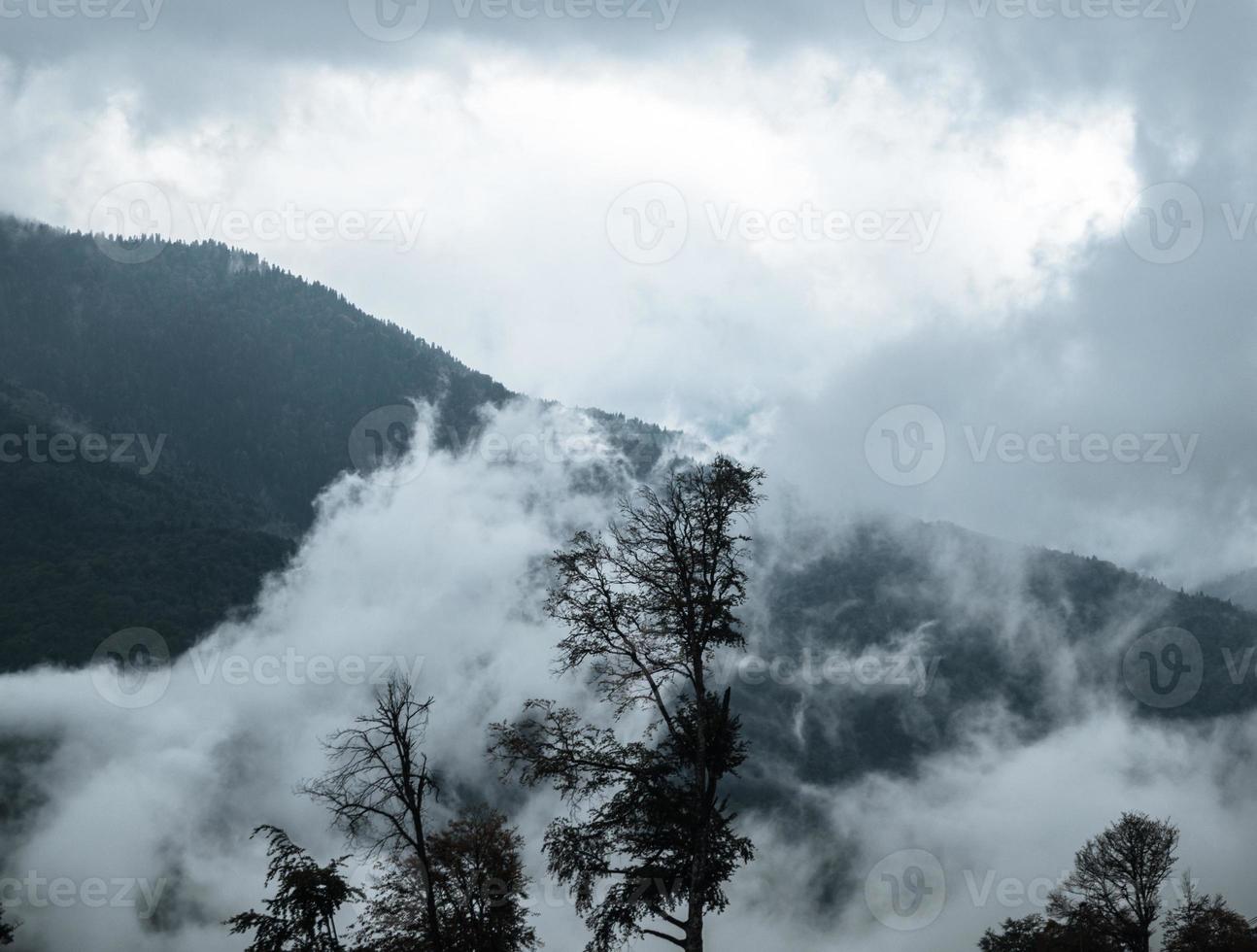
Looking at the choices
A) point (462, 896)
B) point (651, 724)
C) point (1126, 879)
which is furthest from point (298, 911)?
point (1126, 879)

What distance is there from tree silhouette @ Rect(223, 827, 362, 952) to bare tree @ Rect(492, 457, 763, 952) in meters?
11.2

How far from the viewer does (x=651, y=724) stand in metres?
16.8

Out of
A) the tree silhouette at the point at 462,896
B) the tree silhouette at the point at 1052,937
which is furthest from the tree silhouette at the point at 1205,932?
the tree silhouette at the point at 462,896

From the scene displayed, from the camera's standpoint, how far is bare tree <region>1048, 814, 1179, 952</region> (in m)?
54.0

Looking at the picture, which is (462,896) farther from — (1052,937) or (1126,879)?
(1052,937)

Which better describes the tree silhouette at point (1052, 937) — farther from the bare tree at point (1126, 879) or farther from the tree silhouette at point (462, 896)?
the tree silhouette at point (462, 896)

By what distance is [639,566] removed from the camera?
698 inches

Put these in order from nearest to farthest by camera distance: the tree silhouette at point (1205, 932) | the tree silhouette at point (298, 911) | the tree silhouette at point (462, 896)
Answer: the tree silhouette at point (298, 911) → the tree silhouette at point (462, 896) → the tree silhouette at point (1205, 932)

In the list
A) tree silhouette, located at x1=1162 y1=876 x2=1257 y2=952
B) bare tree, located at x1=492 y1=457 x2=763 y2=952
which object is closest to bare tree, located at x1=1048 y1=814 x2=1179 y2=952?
tree silhouette, located at x1=1162 y1=876 x2=1257 y2=952

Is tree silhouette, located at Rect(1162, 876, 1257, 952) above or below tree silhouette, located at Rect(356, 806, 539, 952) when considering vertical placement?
below

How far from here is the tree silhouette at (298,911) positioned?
25422 mm

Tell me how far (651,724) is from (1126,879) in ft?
167

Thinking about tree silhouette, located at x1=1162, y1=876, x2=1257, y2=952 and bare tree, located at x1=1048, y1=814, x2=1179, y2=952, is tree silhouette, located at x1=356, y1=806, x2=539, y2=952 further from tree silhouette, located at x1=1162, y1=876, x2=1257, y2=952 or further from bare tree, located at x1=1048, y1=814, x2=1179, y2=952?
tree silhouette, located at x1=1162, y1=876, x2=1257, y2=952

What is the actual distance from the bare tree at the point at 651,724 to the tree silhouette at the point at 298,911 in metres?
11.2
